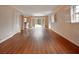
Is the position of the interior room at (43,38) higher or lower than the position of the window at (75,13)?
lower

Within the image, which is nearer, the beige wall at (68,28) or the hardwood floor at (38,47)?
the hardwood floor at (38,47)

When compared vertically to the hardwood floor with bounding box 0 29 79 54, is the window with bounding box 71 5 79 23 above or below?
above

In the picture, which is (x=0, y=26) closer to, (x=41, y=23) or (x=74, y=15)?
(x=74, y=15)

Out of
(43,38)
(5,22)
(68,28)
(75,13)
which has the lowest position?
(43,38)

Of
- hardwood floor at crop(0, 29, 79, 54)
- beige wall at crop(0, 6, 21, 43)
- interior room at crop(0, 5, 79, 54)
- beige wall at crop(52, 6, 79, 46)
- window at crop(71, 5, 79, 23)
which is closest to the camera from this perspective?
hardwood floor at crop(0, 29, 79, 54)

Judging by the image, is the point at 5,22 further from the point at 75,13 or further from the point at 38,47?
the point at 75,13

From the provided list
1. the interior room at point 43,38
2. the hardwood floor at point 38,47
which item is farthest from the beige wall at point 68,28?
the hardwood floor at point 38,47

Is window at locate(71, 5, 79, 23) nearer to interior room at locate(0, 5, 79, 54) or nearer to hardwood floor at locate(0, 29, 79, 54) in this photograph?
interior room at locate(0, 5, 79, 54)

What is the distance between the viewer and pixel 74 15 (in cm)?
559

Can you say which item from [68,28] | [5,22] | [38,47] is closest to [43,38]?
[68,28]

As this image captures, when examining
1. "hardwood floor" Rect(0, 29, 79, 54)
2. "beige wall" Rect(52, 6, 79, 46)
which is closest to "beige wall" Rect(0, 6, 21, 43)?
"hardwood floor" Rect(0, 29, 79, 54)

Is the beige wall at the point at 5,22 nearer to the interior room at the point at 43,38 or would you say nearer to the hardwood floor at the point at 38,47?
the interior room at the point at 43,38
